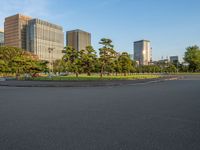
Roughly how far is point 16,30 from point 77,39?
132 ft

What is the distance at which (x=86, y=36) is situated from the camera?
11944 cm

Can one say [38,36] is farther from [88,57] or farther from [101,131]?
[101,131]

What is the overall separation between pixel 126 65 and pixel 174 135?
1651 inches

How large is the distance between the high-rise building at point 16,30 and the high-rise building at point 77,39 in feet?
94.9

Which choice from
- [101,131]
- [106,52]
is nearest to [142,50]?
[106,52]

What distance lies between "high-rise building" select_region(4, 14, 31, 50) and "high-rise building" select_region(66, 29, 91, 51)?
94.9 feet

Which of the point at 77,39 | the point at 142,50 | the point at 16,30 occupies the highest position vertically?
the point at 16,30

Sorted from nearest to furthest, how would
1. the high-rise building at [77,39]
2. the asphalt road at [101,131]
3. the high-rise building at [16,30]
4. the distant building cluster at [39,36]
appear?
the asphalt road at [101,131] → the distant building cluster at [39,36] → the high-rise building at [16,30] → the high-rise building at [77,39]

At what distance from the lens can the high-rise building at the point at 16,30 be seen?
109 meters

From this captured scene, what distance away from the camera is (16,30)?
10925 centimetres

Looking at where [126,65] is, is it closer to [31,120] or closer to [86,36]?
[31,120]

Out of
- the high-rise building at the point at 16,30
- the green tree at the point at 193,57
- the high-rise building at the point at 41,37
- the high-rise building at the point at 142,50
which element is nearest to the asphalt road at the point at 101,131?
the green tree at the point at 193,57

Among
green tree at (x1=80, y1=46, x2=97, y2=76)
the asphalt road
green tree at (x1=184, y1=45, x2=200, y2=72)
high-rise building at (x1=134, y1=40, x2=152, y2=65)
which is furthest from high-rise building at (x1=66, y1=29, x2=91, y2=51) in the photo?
the asphalt road

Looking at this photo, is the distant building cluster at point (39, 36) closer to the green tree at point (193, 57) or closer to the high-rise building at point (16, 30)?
the high-rise building at point (16, 30)
